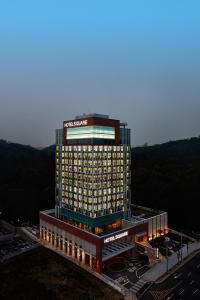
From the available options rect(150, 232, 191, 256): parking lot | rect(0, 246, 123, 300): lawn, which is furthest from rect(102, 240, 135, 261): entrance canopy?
rect(150, 232, 191, 256): parking lot

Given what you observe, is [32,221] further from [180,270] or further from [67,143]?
[180,270]

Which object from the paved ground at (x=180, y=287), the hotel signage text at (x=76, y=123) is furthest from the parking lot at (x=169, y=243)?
the hotel signage text at (x=76, y=123)

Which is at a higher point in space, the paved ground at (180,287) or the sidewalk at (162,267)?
the sidewalk at (162,267)

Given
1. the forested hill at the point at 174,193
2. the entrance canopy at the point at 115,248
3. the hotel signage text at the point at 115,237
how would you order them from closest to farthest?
the entrance canopy at the point at 115,248 < the hotel signage text at the point at 115,237 < the forested hill at the point at 174,193

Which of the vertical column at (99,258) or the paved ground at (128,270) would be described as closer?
the paved ground at (128,270)

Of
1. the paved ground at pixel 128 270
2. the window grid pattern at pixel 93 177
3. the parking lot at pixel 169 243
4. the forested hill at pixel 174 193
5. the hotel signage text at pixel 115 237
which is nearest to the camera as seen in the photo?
the paved ground at pixel 128 270

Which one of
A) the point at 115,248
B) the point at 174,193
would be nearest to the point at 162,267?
the point at 115,248

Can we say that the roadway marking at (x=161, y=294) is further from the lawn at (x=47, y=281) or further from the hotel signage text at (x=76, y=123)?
the hotel signage text at (x=76, y=123)
